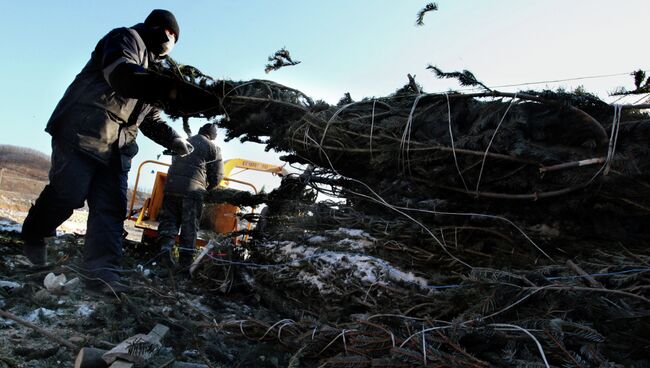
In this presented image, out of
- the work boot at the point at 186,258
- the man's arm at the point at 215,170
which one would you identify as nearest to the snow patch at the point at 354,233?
the work boot at the point at 186,258

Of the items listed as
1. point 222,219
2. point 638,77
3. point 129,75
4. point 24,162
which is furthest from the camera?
point 24,162

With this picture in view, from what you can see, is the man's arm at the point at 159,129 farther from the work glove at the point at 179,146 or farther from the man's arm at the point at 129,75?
the man's arm at the point at 129,75

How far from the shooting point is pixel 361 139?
12.2 feet

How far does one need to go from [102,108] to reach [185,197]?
2.74 meters

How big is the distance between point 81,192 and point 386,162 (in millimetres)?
2155

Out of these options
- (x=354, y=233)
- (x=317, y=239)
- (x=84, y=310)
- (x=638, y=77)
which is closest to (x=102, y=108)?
(x=84, y=310)

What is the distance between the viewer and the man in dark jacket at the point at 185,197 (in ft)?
19.3

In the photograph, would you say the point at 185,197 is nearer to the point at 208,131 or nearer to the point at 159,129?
the point at 208,131

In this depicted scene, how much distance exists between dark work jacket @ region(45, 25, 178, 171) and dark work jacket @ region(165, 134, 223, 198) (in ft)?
8.10

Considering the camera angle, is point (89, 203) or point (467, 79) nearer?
point (467, 79)

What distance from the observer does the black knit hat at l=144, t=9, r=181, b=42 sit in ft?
12.0

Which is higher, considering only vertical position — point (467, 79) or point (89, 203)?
point (467, 79)

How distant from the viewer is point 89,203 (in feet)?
11.7

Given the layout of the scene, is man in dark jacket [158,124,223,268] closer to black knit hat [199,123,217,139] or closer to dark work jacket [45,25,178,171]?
black knit hat [199,123,217,139]
